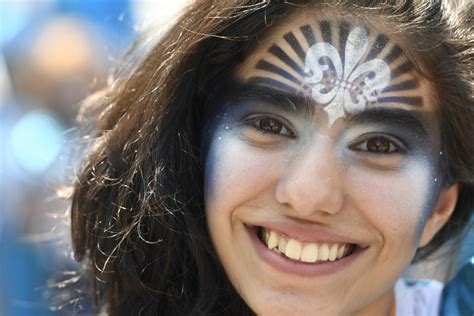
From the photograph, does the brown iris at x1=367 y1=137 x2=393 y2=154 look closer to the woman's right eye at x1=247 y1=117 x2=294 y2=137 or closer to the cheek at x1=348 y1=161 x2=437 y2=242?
the cheek at x1=348 y1=161 x2=437 y2=242

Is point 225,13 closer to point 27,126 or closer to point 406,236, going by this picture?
point 406,236

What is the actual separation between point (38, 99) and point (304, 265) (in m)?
2.30

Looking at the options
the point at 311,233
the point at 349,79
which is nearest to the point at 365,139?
the point at 349,79

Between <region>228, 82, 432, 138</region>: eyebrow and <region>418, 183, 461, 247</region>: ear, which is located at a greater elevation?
<region>228, 82, 432, 138</region>: eyebrow

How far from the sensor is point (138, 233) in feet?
6.51

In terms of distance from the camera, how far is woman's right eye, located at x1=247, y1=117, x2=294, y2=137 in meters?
1.79

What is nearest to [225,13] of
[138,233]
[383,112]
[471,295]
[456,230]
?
[383,112]

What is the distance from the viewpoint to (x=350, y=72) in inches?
68.7

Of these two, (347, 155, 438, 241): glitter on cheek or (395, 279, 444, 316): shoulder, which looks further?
(395, 279, 444, 316): shoulder

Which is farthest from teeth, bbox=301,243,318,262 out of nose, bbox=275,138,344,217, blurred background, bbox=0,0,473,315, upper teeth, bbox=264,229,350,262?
blurred background, bbox=0,0,473,315

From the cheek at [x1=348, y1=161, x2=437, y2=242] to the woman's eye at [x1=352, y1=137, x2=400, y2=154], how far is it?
5cm

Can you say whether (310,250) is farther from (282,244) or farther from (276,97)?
(276,97)

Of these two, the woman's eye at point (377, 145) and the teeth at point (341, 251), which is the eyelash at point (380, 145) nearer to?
the woman's eye at point (377, 145)

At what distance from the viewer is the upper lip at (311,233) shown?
1.77 metres
